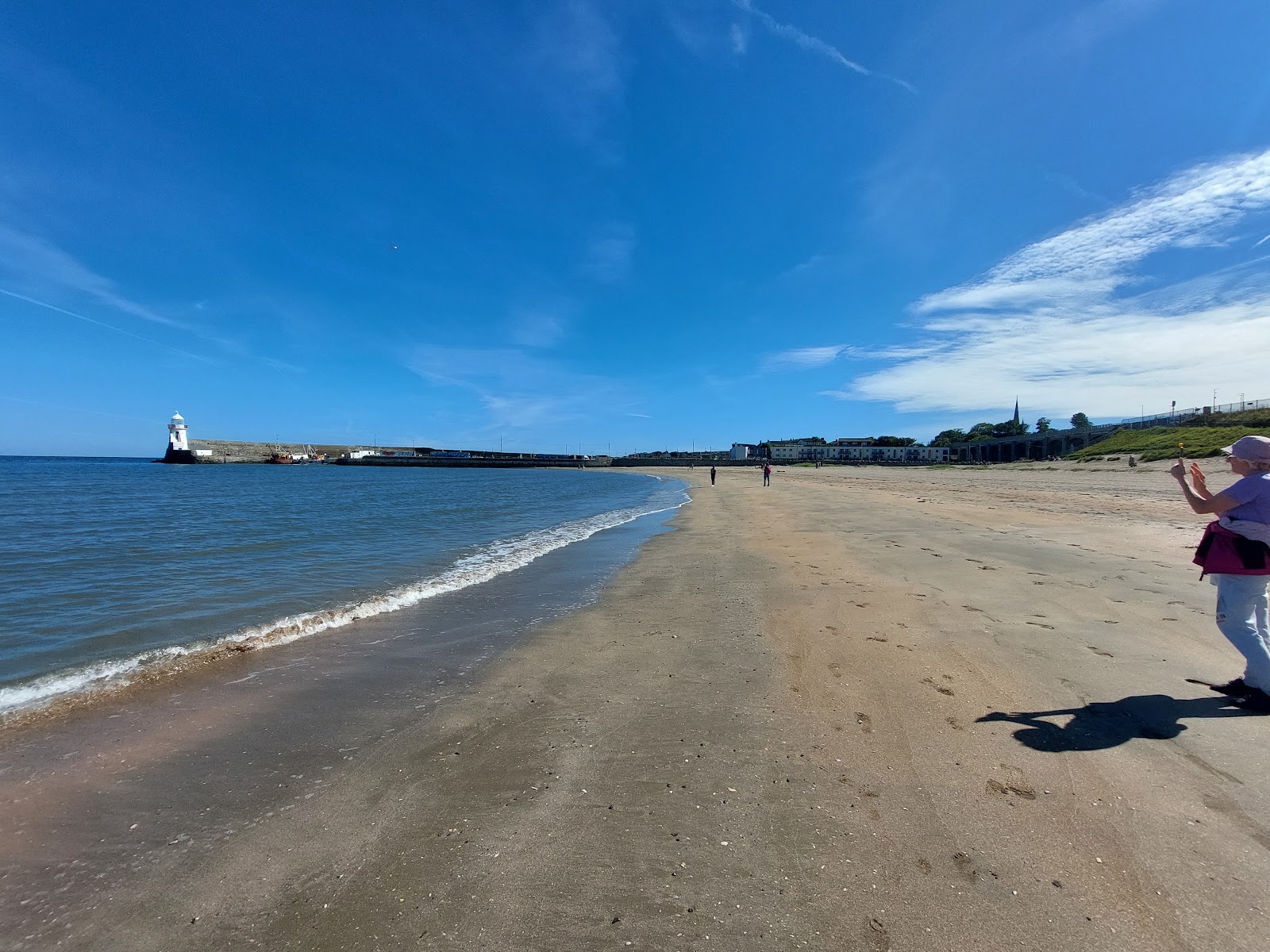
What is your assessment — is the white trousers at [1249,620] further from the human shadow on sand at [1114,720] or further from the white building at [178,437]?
the white building at [178,437]

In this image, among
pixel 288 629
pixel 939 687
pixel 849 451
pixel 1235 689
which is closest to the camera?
pixel 1235 689

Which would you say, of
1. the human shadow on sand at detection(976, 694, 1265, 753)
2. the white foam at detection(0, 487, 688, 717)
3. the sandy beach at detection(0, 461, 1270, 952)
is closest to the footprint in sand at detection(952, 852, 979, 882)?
the sandy beach at detection(0, 461, 1270, 952)

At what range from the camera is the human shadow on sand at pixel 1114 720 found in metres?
3.63

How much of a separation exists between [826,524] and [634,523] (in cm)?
721

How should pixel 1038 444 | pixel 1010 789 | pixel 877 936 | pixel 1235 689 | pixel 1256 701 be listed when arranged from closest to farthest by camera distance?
pixel 877 936
pixel 1010 789
pixel 1256 701
pixel 1235 689
pixel 1038 444

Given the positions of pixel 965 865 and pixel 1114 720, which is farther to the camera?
pixel 1114 720

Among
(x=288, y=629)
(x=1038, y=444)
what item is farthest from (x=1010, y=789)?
(x=1038, y=444)

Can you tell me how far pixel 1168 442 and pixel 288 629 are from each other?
64409mm

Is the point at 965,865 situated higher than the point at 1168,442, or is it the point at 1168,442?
the point at 1168,442

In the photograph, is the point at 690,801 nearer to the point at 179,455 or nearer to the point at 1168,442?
the point at 1168,442

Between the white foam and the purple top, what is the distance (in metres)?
9.22

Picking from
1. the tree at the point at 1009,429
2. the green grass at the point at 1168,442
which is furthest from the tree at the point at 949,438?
the green grass at the point at 1168,442

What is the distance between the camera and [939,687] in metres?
4.62

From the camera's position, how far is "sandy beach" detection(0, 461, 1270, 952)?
2340mm
